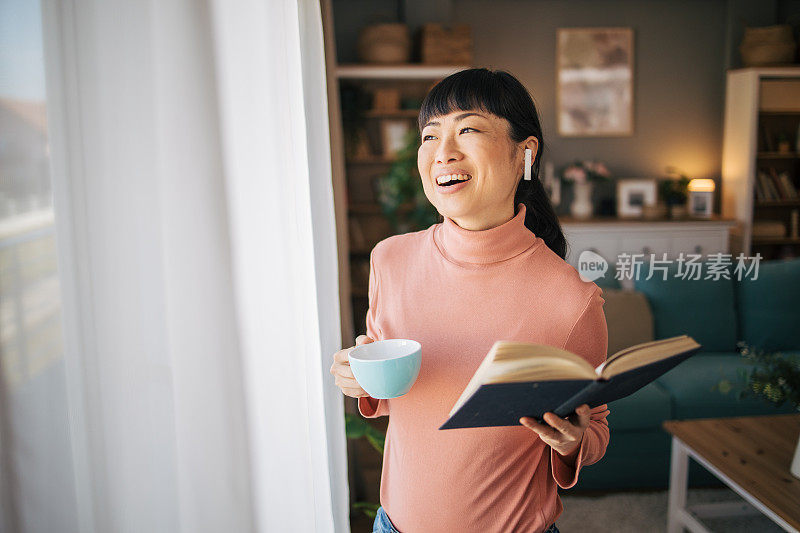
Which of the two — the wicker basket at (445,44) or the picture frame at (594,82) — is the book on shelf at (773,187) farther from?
the wicker basket at (445,44)

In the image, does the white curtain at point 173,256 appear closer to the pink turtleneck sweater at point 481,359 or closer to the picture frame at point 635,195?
the pink turtleneck sweater at point 481,359

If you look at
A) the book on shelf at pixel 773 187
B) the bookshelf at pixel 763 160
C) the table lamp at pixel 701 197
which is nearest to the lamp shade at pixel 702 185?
the table lamp at pixel 701 197

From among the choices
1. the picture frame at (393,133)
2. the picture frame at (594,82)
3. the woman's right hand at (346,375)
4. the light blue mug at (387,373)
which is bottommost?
the woman's right hand at (346,375)

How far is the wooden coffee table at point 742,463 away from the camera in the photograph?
5.17ft

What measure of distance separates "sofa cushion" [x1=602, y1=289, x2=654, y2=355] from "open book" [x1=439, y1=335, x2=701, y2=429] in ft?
6.75

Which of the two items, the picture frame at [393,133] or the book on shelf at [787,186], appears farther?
the book on shelf at [787,186]

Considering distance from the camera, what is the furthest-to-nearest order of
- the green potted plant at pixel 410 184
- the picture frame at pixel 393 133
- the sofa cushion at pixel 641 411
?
the picture frame at pixel 393 133, the green potted plant at pixel 410 184, the sofa cushion at pixel 641 411

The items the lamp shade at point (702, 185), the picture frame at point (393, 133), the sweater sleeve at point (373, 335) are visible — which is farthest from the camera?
the lamp shade at point (702, 185)

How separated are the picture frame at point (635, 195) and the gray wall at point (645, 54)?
0.52 ft

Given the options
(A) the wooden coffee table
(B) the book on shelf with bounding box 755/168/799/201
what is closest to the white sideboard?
(B) the book on shelf with bounding box 755/168/799/201

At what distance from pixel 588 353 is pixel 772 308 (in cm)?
259

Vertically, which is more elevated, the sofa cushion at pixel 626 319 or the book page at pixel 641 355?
the book page at pixel 641 355

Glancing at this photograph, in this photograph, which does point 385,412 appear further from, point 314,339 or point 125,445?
point 125,445

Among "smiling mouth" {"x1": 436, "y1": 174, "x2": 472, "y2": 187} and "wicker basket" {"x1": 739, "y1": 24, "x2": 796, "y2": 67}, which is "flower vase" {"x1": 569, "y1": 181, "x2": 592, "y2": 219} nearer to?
"wicker basket" {"x1": 739, "y1": 24, "x2": 796, "y2": 67}
